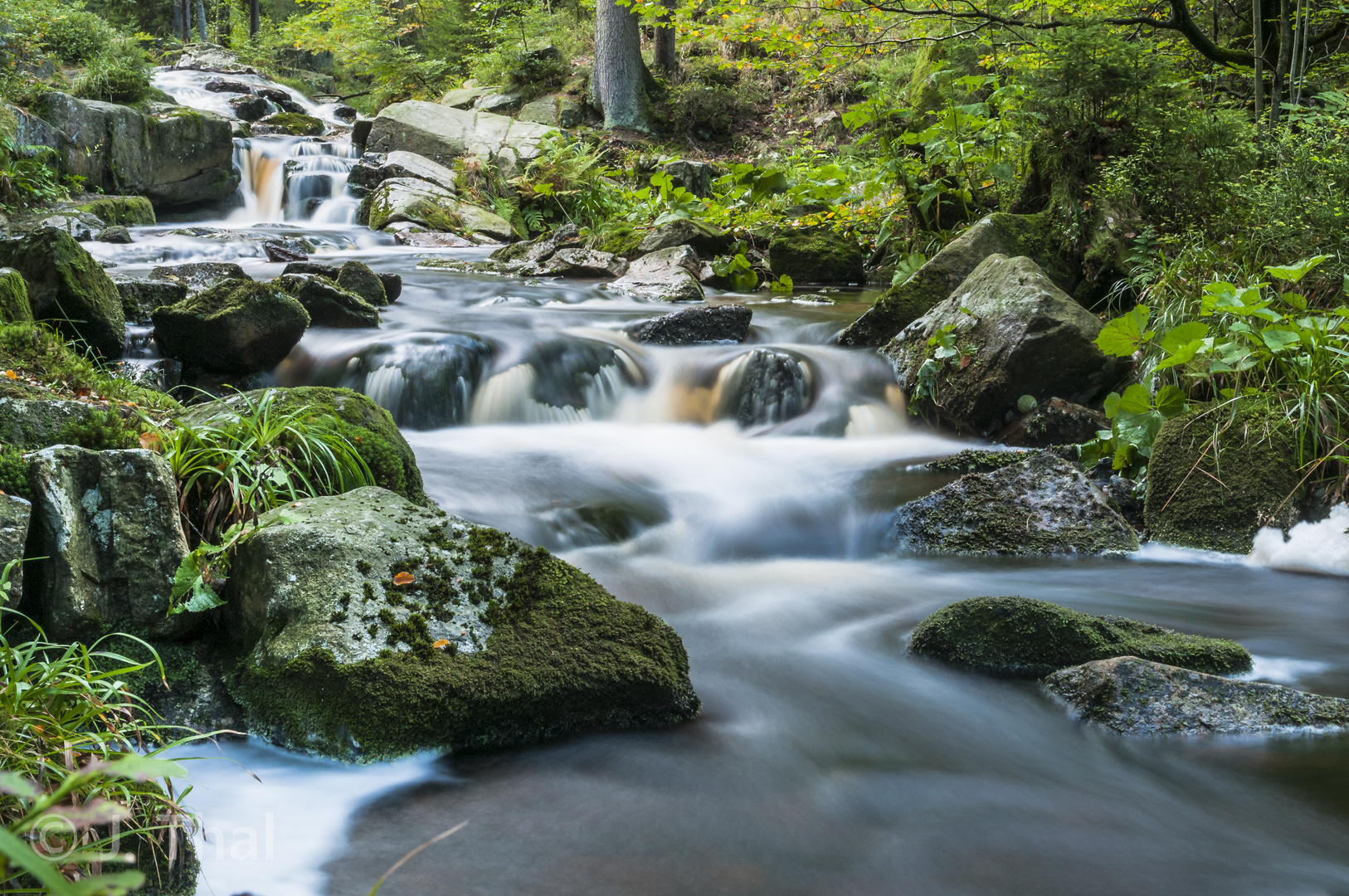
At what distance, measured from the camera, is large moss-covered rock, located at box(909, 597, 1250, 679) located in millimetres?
3107

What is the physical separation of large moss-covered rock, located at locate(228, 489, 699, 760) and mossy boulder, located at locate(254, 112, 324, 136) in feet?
61.5

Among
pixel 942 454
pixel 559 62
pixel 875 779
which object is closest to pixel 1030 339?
pixel 942 454

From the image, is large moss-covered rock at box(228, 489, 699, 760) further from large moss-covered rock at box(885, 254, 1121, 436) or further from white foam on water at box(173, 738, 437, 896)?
large moss-covered rock at box(885, 254, 1121, 436)

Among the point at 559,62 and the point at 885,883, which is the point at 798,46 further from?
the point at 559,62

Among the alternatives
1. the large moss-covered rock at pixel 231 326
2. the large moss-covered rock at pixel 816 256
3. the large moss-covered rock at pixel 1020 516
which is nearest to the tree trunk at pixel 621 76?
the large moss-covered rock at pixel 816 256

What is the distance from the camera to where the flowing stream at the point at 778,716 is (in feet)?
7.23

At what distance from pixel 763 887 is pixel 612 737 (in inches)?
30.8

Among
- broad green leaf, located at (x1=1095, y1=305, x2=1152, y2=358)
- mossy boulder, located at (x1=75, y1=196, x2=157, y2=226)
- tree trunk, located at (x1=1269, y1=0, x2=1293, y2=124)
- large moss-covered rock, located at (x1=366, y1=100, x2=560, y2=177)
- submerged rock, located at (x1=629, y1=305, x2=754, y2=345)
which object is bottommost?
submerged rock, located at (x1=629, y1=305, x2=754, y2=345)

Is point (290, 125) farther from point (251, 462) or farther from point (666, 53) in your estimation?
point (251, 462)

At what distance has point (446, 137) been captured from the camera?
1745 centimetres

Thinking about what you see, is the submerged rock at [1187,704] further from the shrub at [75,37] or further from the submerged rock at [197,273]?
the shrub at [75,37]

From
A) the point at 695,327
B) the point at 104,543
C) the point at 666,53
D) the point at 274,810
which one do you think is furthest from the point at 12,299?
the point at 666,53

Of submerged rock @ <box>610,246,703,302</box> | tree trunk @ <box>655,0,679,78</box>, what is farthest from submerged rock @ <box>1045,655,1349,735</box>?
tree trunk @ <box>655,0,679,78</box>

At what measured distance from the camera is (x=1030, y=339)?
19.4 feet
